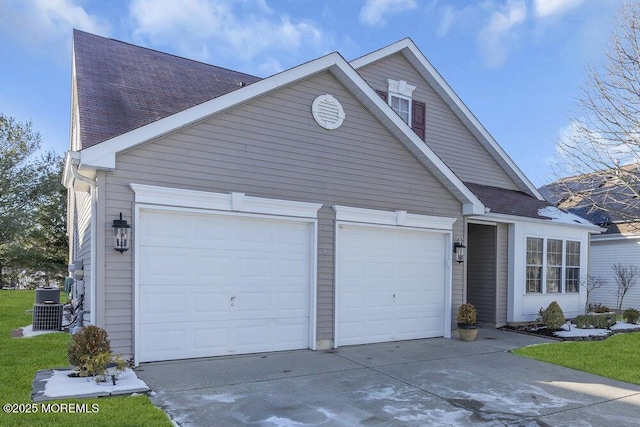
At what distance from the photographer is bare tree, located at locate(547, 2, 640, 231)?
9641 millimetres

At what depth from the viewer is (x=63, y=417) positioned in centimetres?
426

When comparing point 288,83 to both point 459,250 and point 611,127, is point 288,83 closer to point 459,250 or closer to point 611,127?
point 459,250

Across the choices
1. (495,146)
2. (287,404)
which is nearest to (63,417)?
(287,404)

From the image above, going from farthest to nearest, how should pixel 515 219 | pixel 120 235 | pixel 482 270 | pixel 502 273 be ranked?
pixel 482 270 < pixel 502 273 < pixel 515 219 < pixel 120 235

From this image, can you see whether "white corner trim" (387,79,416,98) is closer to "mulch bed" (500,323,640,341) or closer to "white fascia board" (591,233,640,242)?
"mulch bed" (500,323,640,341)

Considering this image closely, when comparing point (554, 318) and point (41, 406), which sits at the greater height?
point (41, 406)

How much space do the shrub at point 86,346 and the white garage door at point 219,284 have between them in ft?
2.82

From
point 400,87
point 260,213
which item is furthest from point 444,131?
point 260,213

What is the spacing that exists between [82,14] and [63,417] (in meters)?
13.7

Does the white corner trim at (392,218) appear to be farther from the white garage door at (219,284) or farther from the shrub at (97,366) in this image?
the shrub at (97,366)

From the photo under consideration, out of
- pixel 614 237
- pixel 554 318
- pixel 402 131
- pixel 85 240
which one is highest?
pixel 402 131

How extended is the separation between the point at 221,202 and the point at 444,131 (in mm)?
8047

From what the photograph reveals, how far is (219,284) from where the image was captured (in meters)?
7.14

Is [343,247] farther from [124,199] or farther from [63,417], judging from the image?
[63,417]
